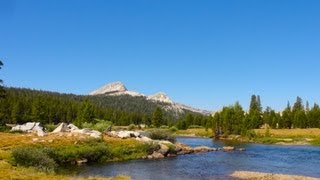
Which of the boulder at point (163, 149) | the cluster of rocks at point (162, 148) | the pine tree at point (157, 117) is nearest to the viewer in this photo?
the cluster of rocks at point (162, 148)

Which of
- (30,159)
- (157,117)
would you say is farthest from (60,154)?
(157,117)

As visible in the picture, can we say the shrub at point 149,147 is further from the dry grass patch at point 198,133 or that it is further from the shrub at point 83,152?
the dry grass patch at point 198,133

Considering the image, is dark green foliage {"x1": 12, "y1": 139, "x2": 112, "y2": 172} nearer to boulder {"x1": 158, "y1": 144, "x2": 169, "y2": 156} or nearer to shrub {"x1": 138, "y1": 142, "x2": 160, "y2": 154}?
shrub {"x1": 138, "y1": 142, "x2": 160, "y2": 154}

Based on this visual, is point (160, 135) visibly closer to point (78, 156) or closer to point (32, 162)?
point (78, 156)

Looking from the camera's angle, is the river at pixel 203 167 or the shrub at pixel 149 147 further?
the shrub at pixel 149 147

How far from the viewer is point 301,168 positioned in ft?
219

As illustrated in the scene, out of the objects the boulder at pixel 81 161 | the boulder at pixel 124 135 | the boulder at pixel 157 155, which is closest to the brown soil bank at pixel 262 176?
the boulder at pixel 157 155

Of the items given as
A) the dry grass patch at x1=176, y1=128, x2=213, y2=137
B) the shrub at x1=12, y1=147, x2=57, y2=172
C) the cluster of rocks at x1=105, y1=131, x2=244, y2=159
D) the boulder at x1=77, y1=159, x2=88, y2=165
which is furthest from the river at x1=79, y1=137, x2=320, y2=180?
the dry grass patch at x1=176, y1=128, x2=213, y2=137

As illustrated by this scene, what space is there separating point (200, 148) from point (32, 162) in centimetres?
5377

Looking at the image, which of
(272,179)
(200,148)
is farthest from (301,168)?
(200,148)

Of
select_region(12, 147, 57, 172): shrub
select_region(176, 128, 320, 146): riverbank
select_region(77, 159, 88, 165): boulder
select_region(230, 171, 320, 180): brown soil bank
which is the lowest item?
select_region(230, 171, 320, 180): brown soil bank

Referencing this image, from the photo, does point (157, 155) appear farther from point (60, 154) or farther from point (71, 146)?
point (60, 154)

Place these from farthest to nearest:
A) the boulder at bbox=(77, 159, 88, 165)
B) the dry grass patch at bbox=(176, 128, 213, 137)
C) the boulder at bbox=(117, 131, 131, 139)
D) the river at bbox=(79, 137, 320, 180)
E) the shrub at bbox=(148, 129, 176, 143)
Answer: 1. the dry grass patch at bbox=(176, 128, 213, 137)
2. the shrub at bbox=(148, 129, 176, 143)
3. the boulder at bbox=(117, 131, 131, 139)
4. the boulder at bbox=(77, 159, 88, 165)
5. the river at bbox=(79, 137, 320, 180)

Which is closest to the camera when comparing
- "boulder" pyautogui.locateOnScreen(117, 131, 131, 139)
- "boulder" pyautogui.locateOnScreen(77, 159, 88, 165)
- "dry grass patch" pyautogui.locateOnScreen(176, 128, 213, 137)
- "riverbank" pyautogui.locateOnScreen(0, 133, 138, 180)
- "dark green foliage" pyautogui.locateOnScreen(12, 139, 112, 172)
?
"dark green foliage" pyautogui.locateOnScreen(12, 139, 112, 172)
